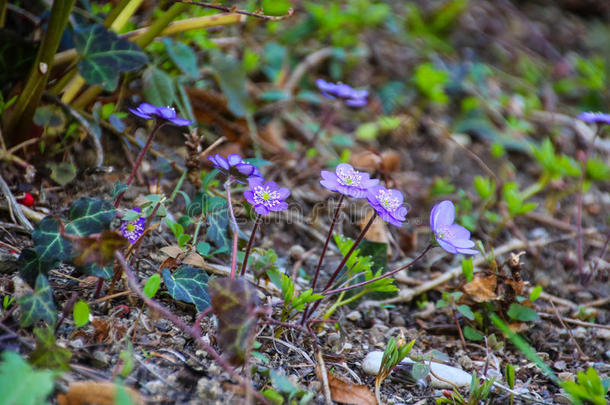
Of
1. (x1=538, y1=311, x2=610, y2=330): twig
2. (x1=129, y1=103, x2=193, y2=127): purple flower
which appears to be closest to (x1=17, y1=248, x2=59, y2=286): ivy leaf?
(x1=129, y1=103, x2=193, y2=127): purple flower

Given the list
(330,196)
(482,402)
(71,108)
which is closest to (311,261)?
(330,196)

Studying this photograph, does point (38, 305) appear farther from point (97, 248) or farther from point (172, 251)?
point (172, 251)

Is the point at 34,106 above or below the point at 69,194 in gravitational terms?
above

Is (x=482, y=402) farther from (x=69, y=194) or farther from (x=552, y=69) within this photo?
(x=552, y=69)

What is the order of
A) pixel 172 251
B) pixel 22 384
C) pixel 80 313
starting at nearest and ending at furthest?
pixel 22 384
pixel 80 313
pixel 172 251

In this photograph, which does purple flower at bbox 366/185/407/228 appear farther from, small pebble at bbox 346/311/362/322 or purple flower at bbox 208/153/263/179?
small pebble at bbox 346/311/362/322

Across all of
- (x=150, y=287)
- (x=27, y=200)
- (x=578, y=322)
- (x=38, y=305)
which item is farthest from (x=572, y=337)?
(x=27, y=200)

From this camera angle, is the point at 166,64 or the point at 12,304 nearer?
the point at 12,304
